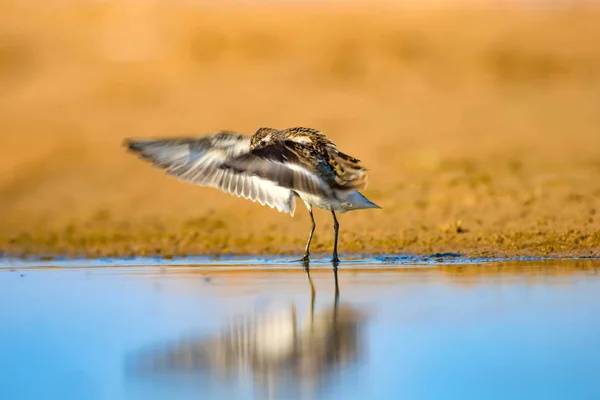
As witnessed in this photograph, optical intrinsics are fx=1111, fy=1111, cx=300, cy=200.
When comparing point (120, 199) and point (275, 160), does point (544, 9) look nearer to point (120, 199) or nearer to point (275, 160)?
point (120, 199)

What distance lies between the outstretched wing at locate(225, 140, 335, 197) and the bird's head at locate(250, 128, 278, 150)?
3.6 inches

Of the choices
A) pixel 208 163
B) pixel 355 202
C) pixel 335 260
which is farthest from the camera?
pixel 208 163

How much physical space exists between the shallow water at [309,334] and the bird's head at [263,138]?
1392mm

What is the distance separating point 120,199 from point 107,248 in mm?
3845

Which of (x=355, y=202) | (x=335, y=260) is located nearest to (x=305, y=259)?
(x=335, y=260)

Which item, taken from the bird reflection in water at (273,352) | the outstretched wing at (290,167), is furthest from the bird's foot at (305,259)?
the bird reflection in water at (273,352)

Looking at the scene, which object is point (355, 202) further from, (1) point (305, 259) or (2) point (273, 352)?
(2) point (273, 352)

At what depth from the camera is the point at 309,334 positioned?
257 inches

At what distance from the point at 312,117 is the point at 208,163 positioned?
9250 millimetres

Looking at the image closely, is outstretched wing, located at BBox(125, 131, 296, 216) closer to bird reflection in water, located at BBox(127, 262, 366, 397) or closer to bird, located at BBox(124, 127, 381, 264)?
bird, located at BBox(124, 127, 381, 264)

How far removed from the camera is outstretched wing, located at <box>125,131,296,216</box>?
1134 cm

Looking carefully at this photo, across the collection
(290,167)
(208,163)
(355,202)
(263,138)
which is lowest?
(355,202)

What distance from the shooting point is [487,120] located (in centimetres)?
1945

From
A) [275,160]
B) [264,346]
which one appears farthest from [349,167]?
[264,346]
